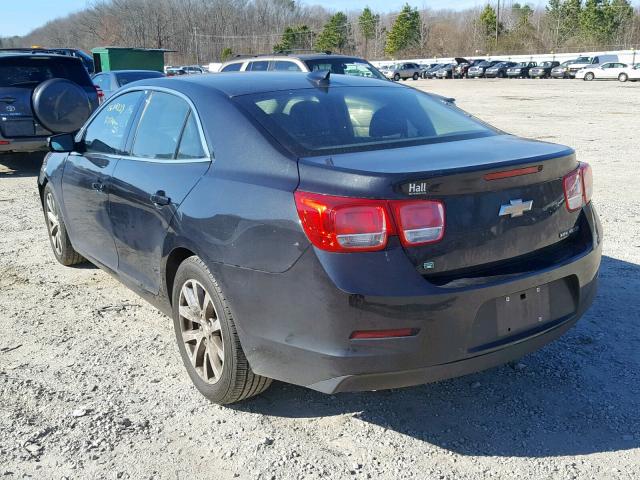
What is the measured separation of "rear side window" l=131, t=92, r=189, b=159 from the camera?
361 centimetres

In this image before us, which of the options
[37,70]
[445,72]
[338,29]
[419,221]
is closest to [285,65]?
[37,70]

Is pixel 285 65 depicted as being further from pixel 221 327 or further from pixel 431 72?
pixel 431 72

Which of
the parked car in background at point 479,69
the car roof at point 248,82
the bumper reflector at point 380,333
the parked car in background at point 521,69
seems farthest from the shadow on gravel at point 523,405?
the parked car in background at point 479,69

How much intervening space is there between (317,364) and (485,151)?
127cm

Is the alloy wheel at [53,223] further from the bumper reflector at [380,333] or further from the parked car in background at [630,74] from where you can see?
the parked car in background at [630,74]

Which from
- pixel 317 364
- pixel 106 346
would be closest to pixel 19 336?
pixel 106 346

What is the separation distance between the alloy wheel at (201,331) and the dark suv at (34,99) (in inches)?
265

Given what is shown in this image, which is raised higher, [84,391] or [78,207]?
[78,207]

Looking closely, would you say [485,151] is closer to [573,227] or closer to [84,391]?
[573,227]

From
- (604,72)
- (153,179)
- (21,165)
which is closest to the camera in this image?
(153,179)

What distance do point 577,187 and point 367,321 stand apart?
136cm

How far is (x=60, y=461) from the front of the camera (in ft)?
9.39

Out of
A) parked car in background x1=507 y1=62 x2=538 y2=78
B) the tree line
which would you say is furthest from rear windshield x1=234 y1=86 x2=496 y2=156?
the tree line

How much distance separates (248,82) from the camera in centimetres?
370
